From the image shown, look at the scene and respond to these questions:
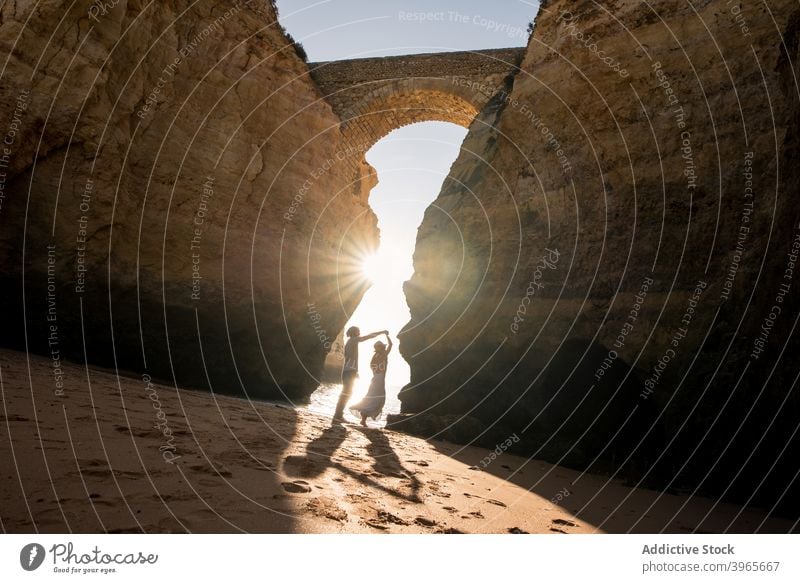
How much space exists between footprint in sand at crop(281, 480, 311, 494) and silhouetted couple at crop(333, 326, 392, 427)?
18.2 feet

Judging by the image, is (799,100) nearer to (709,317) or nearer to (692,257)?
(692,257)

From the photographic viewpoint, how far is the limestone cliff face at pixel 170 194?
8.69m

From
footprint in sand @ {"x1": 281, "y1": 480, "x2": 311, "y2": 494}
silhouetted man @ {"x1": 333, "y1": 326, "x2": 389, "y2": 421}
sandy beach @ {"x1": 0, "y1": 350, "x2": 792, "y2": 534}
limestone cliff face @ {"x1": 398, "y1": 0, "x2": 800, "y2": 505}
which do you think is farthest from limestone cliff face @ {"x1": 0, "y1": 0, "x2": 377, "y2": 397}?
limestone cliff face @ {"x1": 398, "y1": 0, "x2": 800, "y2": 505}

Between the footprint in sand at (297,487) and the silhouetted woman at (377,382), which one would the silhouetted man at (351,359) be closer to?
the silhouetted woman at (377,382)

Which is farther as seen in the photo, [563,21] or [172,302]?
[172,302]

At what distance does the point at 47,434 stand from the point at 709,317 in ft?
24.2

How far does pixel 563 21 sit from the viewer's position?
915 centimetres

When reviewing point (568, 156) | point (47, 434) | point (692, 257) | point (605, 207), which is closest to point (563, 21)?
point (568, 156)

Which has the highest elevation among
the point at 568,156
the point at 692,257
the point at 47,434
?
the point at 568,156

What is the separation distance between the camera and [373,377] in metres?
9.05

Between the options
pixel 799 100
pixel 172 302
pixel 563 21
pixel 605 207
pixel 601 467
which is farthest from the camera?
pixel 172 302

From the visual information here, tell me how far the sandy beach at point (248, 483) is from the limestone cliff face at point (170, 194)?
2839 millimetres

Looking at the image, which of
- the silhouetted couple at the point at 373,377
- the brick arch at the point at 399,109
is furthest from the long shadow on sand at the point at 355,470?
the brick arch at the point at 399,109

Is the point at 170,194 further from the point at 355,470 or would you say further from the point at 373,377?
the point at 355,470
